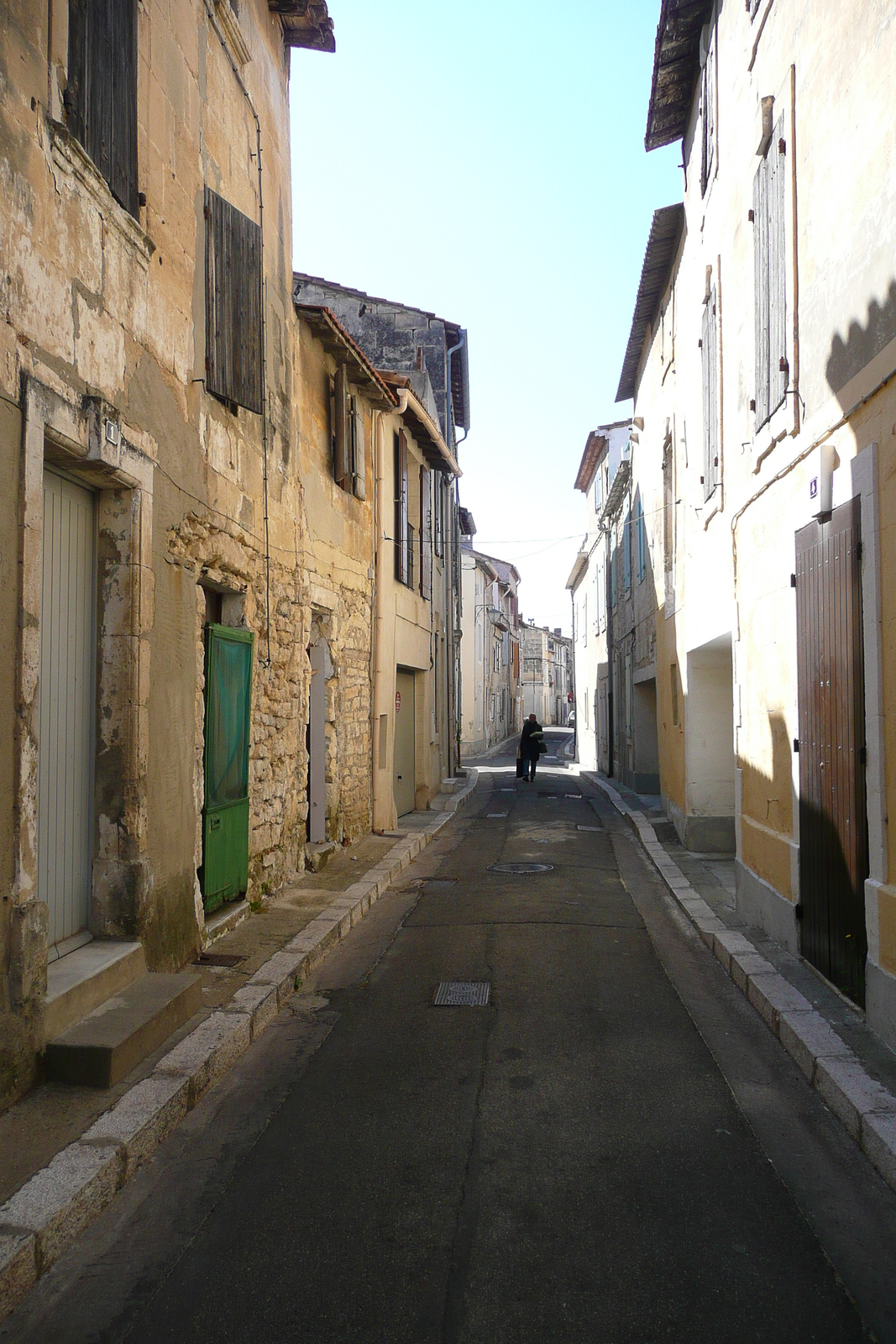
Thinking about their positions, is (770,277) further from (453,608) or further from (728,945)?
(453,608)

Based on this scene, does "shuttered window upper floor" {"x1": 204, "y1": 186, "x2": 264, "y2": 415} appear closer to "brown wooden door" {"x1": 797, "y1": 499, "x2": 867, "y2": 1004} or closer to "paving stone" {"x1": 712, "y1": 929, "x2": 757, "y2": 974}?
"brown wooden door" {"x1": 797, "y1": 499, "x2": 867, "y2": 1004}

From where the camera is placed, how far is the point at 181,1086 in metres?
4.18

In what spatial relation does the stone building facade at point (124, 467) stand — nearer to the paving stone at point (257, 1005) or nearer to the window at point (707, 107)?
the paving stone at point (257, 1005)

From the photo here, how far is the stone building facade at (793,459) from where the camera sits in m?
4.88

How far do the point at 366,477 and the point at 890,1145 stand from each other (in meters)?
10.0

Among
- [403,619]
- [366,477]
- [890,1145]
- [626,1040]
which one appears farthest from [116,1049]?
[403,619]

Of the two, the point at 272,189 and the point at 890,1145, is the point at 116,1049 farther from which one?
the point at 272,189

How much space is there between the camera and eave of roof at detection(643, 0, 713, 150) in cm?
965

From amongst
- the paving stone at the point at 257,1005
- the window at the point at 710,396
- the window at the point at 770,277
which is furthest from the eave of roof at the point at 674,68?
the paving stone at the point at 257,1005

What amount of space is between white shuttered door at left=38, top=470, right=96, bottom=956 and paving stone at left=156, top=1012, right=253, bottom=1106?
841mm

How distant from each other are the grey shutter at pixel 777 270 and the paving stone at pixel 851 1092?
4.28 m

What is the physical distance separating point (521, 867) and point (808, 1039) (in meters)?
5.73

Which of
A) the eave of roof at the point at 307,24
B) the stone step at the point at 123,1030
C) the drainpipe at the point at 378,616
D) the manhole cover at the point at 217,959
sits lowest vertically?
the manhole cover at the point at 217,959

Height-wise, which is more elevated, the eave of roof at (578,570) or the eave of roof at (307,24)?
the eave of roof at (307,24)
